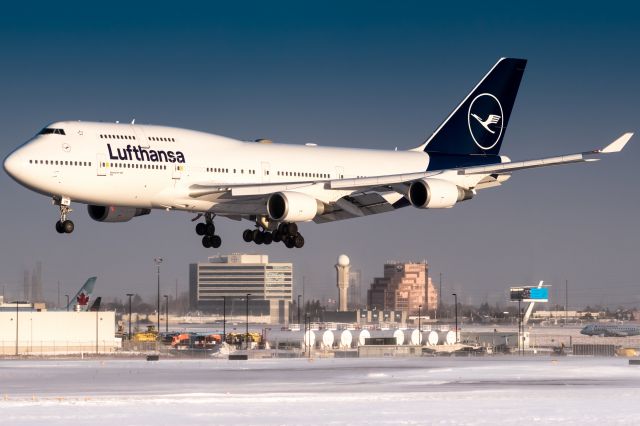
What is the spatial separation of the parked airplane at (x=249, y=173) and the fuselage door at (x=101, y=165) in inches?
2.4

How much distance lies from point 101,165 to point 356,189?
58.5 feet

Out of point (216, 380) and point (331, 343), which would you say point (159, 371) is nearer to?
point (216, 380)

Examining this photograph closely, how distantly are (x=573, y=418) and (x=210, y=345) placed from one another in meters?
114

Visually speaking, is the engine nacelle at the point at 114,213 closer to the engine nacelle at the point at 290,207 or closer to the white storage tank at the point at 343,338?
the engine nacelle at the point at 290,207

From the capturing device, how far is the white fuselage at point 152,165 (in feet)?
242

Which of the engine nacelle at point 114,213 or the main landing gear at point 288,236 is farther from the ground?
the engine nacelle at point 114,213

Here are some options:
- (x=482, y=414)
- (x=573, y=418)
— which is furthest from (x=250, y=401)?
(x=573, y=418)

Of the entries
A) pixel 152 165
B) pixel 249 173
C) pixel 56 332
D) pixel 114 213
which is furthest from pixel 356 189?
pixel 56 332

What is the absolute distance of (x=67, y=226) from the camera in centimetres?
7538

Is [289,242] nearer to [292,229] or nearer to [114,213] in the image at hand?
[292,229]

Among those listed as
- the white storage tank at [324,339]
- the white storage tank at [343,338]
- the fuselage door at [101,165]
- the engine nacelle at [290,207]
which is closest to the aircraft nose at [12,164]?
the fuselage door at [101,165]

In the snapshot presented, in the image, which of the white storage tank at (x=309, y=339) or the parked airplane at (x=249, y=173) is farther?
the white storage tank at (x=309, y=339)

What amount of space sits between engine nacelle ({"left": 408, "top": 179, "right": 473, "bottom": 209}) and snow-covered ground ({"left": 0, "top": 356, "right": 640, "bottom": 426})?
11.7m

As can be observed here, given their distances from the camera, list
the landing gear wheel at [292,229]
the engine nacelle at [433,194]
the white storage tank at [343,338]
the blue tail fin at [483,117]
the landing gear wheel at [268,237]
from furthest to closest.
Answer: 1. the white storage tank at [343,338]
2. the blue tail fin at [483,117]
3. the landing gear wheel at [268,237]
4. the landing gear wheel at [292,229]
5. the engine nacelle at [433,194]
